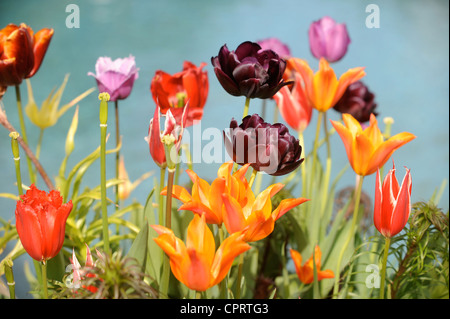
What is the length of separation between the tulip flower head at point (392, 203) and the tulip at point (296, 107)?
0.89 feet

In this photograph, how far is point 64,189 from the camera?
0.65m

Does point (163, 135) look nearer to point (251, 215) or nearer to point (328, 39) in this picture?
point (251, 215)

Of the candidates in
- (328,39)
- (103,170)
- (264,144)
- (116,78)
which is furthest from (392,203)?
(328,39)

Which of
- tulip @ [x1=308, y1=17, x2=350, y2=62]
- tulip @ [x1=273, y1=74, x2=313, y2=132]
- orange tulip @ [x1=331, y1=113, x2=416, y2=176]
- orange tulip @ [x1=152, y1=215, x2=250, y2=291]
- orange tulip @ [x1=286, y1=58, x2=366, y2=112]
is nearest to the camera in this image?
orange tulip @ [x1=152, y1=215, x2=250, y2=291]

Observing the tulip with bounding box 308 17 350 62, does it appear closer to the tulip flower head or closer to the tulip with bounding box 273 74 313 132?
the tulip with bounding box 273 74 313 132

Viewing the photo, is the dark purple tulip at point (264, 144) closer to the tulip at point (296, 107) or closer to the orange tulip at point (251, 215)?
the orange tulip at point (251, 215)

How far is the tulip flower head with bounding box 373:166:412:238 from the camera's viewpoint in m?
0.41

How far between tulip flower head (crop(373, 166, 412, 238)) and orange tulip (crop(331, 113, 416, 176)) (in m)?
0.05

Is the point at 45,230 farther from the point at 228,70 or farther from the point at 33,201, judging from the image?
the point at 228,70

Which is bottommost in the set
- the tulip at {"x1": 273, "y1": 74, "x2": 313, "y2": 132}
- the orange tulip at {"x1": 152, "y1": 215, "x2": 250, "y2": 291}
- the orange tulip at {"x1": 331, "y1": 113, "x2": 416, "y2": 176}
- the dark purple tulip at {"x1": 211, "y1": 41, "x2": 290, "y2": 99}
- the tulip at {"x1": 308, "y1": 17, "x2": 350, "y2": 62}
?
the orange tulip at {"x1": 152, "y1": 215, "x2": 250, "y2": 291}

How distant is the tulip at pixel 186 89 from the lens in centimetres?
56

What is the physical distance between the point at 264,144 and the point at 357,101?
0.40 metres

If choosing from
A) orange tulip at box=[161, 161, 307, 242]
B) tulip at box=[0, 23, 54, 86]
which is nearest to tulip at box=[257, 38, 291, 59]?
tulip at box=[0, 23, 54, 86]
